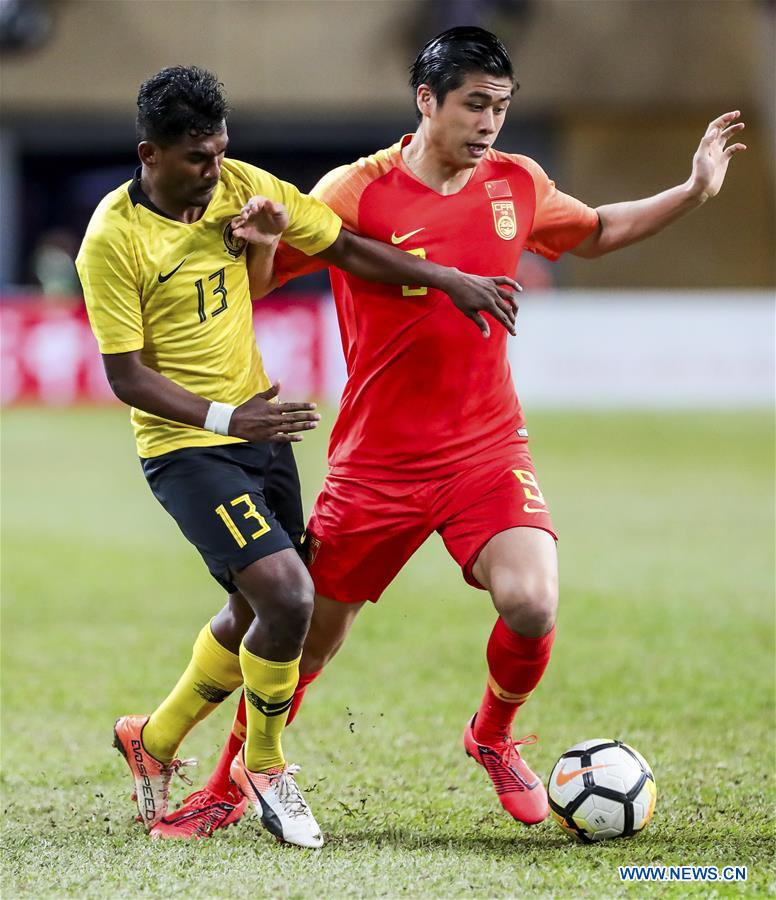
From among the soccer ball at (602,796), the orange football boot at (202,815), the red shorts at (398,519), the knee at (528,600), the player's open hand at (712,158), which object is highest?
the player's open hand at (712,158)

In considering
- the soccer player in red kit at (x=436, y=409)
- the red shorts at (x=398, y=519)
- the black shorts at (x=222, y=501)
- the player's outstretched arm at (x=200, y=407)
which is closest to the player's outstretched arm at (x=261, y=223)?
Answer: the soccer player in red kit at (x=436, y=409)

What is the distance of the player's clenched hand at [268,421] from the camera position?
412 centimetres

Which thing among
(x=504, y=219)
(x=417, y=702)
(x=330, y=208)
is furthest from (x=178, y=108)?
(x=417, y=702)

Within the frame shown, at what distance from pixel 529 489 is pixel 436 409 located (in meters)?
0.41

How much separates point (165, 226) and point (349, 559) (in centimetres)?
125

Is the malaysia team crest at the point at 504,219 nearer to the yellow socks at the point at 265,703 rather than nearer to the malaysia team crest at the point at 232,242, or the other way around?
the malaysia team crest at the point at 232,242

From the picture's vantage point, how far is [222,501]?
14.0ft

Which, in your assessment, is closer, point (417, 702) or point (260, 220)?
point (260, 220)

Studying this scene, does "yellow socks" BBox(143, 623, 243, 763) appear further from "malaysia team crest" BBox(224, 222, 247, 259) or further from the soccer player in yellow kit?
"malaysia team crest" BBox(224, 222, 247, 259)

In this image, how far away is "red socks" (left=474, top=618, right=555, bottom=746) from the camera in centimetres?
456

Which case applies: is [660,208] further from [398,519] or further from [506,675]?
[506,675]

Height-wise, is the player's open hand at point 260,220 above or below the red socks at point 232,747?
above

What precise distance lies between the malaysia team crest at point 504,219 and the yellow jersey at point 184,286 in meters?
0.56

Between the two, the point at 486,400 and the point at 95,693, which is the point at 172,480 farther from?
the point at 95,693
